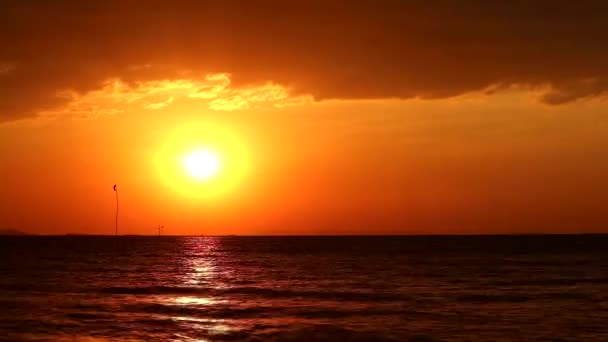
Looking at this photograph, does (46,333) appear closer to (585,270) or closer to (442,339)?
(442,339)

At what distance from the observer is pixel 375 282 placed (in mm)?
60531

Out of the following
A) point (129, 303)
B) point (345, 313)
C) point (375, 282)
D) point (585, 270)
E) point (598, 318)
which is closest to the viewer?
point (598, 318)

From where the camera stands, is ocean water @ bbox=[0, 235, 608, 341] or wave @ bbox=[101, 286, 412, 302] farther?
wave @ bbox=[101, 286, 412, 302]

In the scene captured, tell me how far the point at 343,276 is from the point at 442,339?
38.6 meters

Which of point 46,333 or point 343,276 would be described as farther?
point 343,276

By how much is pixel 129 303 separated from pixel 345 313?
1616cm

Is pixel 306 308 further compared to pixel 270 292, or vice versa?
pixel 270 292

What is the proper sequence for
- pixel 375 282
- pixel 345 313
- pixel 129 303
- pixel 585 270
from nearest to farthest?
pixel 345 313
pixel 129 303
pixel 375 282
pixel 585 270

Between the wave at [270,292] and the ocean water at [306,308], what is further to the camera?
the wave at [270,292]

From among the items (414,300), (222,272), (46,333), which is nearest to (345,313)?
(414,300)

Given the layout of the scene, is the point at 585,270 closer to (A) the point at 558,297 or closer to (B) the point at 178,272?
(A) the point at 558,297

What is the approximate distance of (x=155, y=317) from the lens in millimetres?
37719

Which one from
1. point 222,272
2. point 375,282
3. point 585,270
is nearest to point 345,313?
point 375,282

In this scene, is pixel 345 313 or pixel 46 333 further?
pixel 345 313
